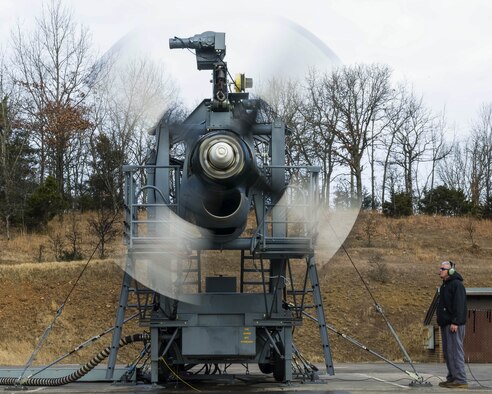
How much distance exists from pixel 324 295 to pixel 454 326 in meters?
22.7

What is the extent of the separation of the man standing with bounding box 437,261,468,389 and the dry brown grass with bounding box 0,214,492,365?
44.9 ft

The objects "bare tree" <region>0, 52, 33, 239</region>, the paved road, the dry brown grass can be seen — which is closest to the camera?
the paved road

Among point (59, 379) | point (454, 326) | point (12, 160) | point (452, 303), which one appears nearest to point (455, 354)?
point (454, 326)

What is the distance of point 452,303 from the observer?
14.9 metres

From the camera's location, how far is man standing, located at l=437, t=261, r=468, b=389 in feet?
48.6

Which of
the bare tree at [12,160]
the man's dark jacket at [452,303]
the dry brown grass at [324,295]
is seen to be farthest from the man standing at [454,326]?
the bare tree at [12,160]

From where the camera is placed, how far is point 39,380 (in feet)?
51.6

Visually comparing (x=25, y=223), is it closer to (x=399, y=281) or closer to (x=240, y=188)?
(x=399, y=281)

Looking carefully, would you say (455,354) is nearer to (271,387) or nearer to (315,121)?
(271,387)

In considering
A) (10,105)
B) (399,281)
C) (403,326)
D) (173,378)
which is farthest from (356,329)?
(10,105)

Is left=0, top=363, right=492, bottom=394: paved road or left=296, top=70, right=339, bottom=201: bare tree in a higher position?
left=296, top=70, right=339, bottom=201: bare tree

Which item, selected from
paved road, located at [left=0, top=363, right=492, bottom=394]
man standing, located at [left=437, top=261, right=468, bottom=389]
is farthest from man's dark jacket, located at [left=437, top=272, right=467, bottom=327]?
paved road, located at [left=0, top=363, right=492, bottom=394]

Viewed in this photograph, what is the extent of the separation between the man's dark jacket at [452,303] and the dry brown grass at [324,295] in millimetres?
13618

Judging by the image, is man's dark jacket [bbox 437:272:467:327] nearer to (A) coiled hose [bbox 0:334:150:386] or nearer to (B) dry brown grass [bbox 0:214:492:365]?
(A) coiled hose [bbox 0:334:150:386]
